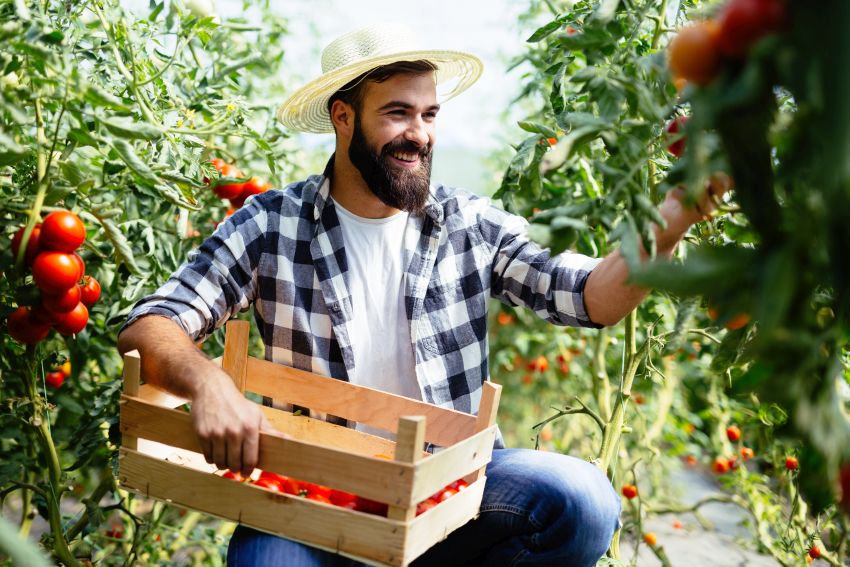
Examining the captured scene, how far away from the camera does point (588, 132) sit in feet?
3.03

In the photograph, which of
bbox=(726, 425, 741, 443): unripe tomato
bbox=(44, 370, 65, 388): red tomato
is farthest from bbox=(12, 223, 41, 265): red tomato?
bbox=(726, 425, 741, 443): unripe tomato

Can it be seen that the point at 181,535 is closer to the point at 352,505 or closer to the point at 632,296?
the point at 352,505

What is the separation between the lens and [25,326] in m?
1.47

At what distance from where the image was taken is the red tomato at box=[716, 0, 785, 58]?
25.5 inches

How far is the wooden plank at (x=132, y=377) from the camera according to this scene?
1.35 metres

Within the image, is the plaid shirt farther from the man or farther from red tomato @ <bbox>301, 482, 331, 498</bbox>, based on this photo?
red tomato @ <bbox>301, 482, 331, 498</bbox>

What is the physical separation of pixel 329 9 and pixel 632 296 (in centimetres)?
225

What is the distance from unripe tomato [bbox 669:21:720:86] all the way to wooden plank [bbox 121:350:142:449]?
3.23 feet

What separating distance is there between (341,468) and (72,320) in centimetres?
Answer: 61

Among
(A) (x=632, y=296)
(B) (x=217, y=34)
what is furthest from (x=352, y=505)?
(B) (x=217, y=34)

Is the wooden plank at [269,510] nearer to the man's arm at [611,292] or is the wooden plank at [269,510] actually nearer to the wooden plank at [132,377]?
the wooden plank at [132,377]

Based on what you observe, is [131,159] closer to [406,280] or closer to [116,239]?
[116,239]

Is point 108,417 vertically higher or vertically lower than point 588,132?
lower

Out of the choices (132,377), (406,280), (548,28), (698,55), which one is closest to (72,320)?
(132,377)
